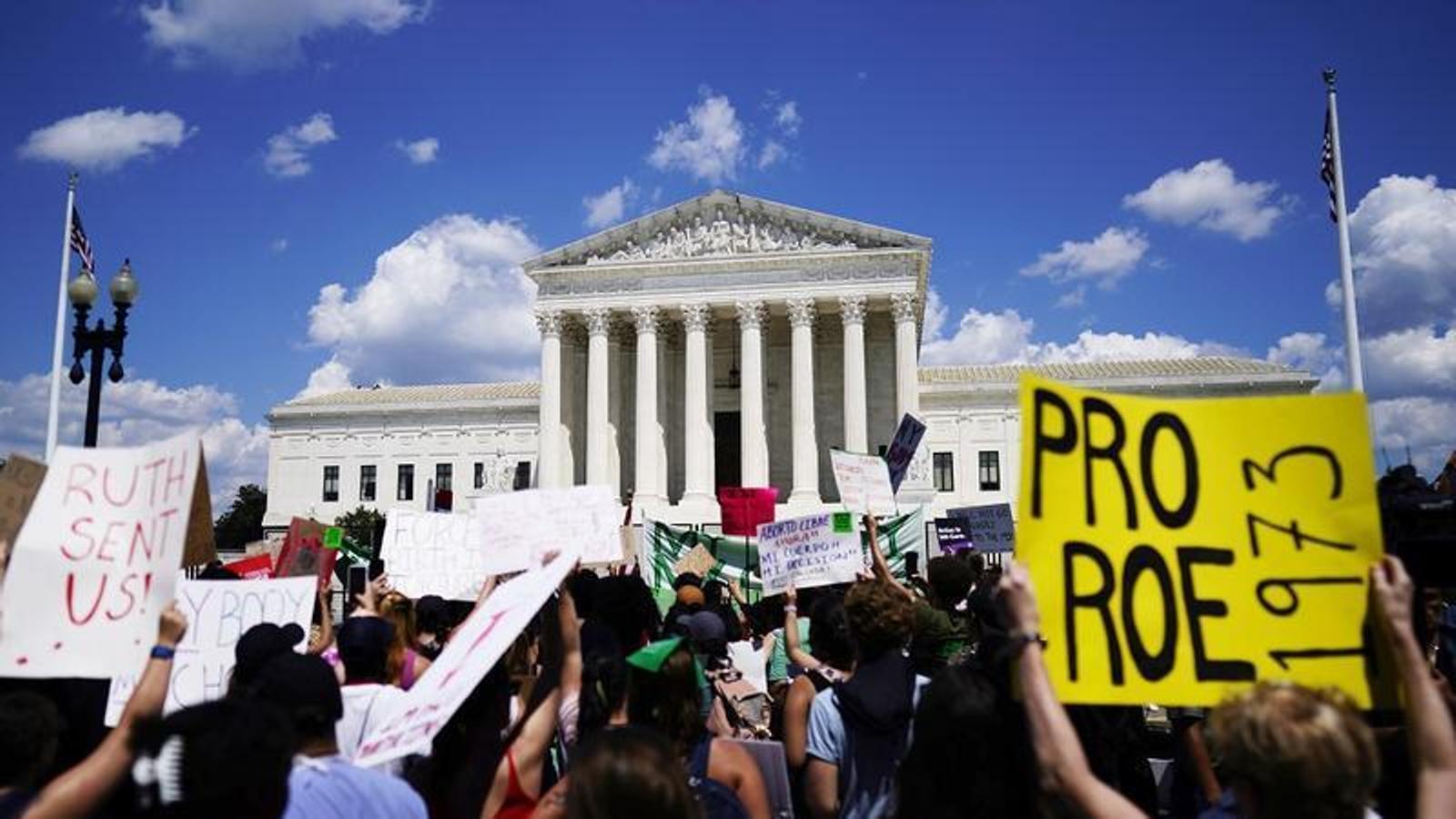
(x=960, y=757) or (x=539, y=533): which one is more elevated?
(x=539, y=533)

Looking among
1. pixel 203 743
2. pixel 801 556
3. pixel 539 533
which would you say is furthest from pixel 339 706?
pixel 801 556

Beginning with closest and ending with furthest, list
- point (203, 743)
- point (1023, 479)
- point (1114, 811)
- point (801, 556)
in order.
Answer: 1. point (203, 743)
2. point (1114, 811)
3. point (1023, 479)
4. point (801, 556)

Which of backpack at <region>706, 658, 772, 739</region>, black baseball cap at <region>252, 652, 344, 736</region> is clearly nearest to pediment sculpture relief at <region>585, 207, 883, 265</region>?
backpack at <region>706, 658, 772, 739</region>

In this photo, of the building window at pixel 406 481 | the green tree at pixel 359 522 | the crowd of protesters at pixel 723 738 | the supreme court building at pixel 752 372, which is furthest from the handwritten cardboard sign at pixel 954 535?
the building window at pixel 406 481

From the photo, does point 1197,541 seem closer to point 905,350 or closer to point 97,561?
point 97,561

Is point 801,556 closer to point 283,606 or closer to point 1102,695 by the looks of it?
point 283,606

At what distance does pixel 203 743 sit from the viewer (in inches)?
92.1

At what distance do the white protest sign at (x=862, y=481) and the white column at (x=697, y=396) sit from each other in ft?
107

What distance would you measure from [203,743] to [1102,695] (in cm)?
235

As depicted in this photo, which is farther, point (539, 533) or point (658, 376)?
point (658, 376)

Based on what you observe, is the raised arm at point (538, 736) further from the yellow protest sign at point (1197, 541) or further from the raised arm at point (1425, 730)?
the raised arm at point (1425, 730)

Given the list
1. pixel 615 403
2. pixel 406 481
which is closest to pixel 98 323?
pixel 615 403

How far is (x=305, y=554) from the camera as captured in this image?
31.4 ft

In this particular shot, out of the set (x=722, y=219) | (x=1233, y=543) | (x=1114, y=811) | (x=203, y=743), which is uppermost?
(x=722, y=219)
